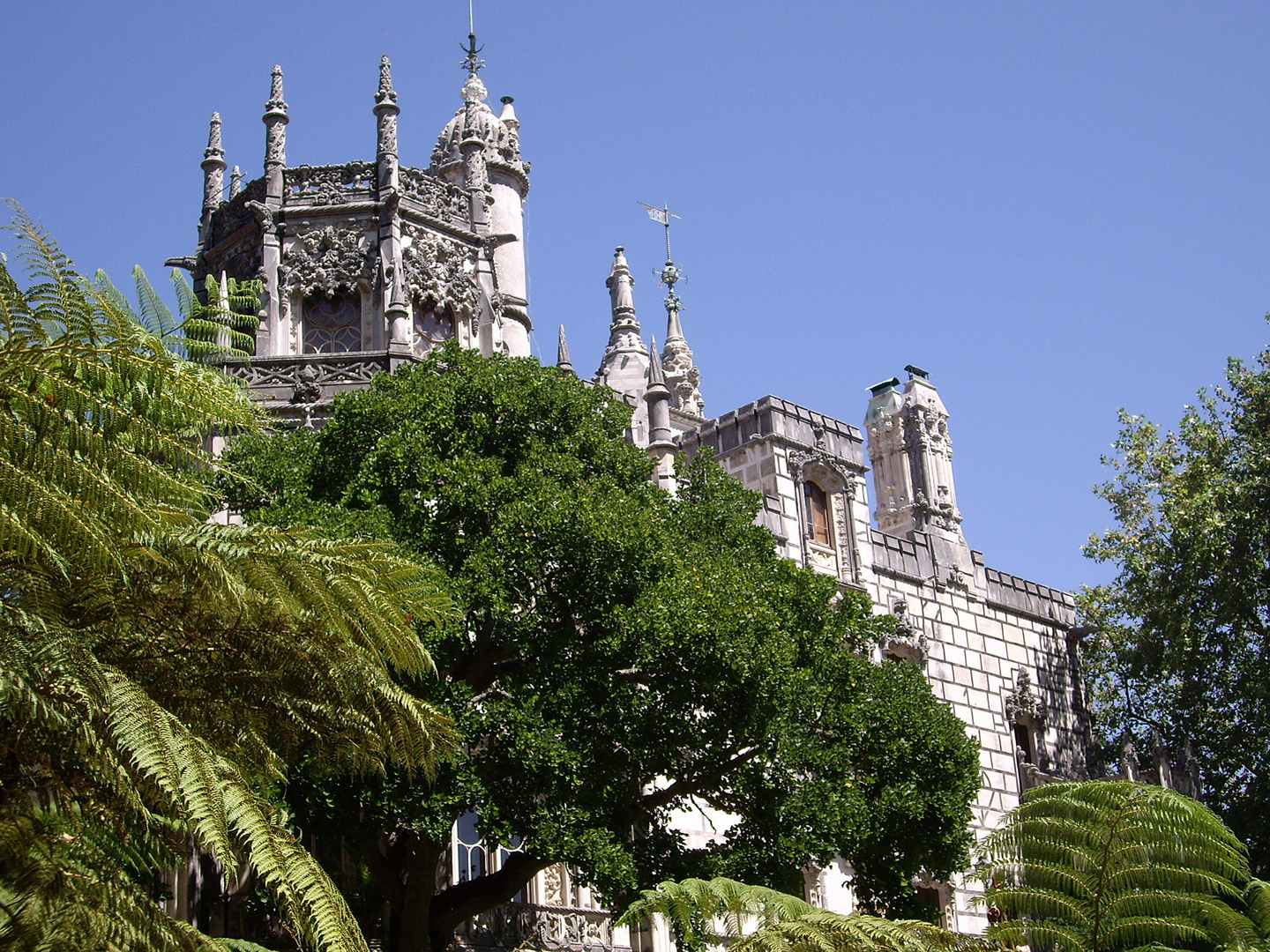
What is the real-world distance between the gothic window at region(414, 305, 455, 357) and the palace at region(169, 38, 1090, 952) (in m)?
0.05

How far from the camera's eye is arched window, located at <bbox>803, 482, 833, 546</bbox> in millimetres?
33375

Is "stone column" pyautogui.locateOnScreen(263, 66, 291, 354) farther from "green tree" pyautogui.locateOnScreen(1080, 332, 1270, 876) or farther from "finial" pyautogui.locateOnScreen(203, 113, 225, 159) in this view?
"green tree" pyautogui.locateOnScreen(1080, 332, 1270, 876)

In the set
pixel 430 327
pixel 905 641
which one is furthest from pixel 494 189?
pixel 905 641

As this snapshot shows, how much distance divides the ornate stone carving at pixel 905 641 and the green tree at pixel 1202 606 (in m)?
6.10

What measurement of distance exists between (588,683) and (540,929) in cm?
584

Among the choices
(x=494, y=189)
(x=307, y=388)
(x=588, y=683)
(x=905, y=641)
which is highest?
(x=494, y=189)

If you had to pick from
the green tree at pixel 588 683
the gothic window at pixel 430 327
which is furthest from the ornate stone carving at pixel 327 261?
the green tree at pixel 588 683

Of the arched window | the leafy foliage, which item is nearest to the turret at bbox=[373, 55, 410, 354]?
the arched window

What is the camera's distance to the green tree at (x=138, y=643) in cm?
1068

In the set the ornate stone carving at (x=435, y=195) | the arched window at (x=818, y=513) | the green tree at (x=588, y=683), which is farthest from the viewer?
the arched window at (x=818, y=513)

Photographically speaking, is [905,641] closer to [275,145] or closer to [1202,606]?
[1202,606]

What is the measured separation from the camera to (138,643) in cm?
1245

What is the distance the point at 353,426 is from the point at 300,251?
1047 centimetres

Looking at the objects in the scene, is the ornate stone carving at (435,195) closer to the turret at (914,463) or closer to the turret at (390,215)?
the turret at (390,215)
